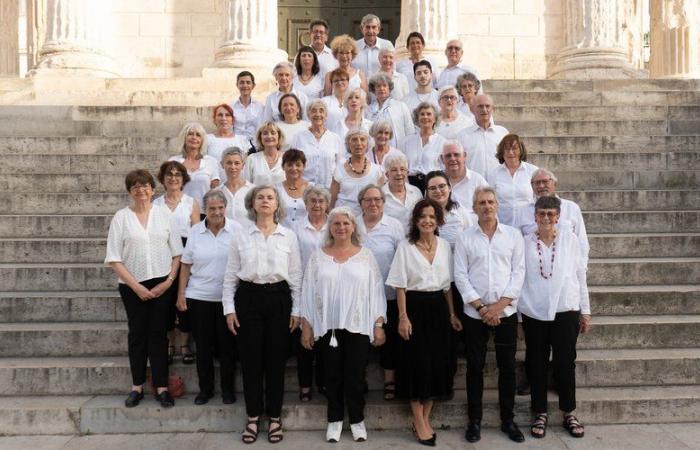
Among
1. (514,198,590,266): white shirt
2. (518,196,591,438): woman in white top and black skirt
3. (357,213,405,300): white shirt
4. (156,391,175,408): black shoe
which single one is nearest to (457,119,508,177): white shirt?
(514,198,590,266): white shirt

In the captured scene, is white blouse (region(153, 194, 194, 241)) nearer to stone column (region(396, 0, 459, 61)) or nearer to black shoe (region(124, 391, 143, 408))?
black shoe (region(124, 391, 143, 408))

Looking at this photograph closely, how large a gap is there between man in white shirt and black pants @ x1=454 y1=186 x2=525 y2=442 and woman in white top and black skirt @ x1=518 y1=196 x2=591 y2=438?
0.16 m

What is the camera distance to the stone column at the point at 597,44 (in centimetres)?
1309

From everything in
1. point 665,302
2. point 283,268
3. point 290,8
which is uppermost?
point 290,8

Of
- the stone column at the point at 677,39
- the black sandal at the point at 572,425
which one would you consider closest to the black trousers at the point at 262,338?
the black sandal at the point at 572,425

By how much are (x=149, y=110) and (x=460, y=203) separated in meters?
6.00

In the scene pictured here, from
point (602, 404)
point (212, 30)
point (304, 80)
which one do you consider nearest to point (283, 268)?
point (602, 404)

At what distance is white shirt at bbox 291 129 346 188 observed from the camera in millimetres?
6777

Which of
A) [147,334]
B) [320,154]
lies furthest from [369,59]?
[147,334]

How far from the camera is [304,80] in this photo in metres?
8.45

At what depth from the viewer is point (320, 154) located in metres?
6.77

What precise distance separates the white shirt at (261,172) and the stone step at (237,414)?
6.85 ft

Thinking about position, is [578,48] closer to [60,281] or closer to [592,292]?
[592,292]

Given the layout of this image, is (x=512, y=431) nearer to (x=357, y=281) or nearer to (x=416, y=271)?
(x=416, y=271)
